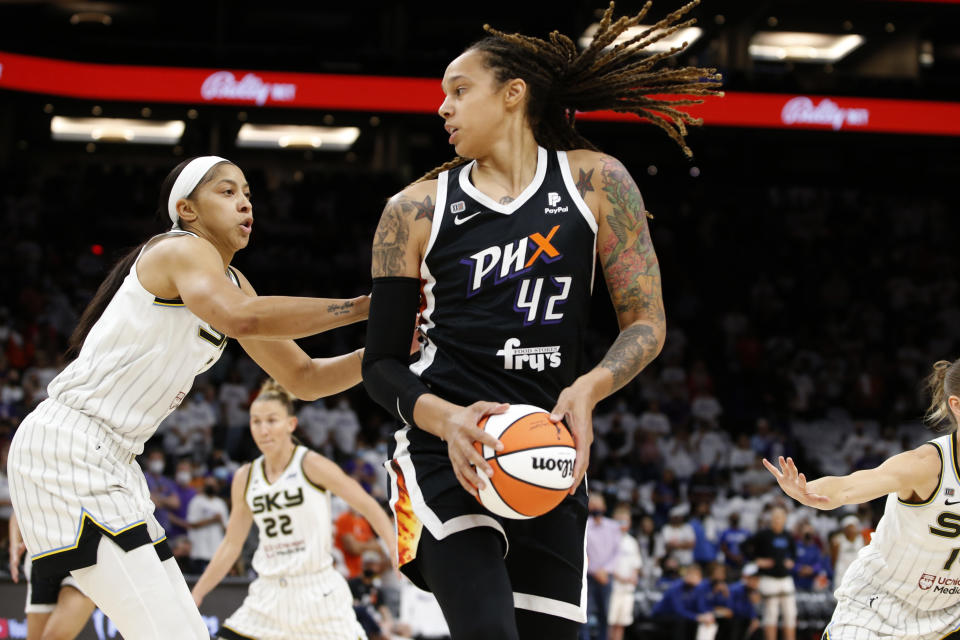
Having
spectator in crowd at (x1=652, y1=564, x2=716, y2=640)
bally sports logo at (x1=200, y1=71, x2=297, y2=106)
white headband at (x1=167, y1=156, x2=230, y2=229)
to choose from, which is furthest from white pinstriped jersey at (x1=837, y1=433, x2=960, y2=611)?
bally sports logo at (x1=200, y1=71, x2=297, y2=106)

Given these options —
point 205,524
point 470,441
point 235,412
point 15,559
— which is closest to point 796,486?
point 470,441

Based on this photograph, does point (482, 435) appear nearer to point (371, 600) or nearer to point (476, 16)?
point (371, 600)

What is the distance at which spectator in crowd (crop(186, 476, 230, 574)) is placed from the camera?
1129 centimetres

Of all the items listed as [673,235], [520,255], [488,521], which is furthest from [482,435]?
[673,235]

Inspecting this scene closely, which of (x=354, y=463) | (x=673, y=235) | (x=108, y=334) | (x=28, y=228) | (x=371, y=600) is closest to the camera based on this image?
(x=108, y=334)

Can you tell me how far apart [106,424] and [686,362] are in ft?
47.6

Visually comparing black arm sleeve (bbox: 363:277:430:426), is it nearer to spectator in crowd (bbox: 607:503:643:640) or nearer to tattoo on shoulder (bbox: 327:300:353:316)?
tattoo on shoulder (bbox: 327:300:353:316)

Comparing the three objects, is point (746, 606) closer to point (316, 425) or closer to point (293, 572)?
point (316, 425)

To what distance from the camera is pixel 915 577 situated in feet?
14.5

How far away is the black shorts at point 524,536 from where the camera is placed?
2.88m

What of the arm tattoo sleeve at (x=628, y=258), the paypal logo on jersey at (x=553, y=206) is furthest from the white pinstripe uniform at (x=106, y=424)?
the arm tattoo sleeve at (x=628, y=258)

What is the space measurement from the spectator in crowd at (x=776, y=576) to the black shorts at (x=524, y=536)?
9301mm

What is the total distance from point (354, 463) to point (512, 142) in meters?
9.78

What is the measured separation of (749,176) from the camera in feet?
72.5
